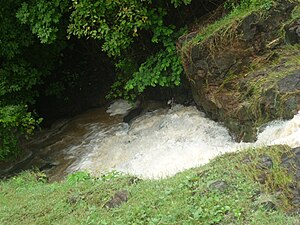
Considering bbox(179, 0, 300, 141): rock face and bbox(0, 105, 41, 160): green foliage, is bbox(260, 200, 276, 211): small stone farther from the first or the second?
bbox(0, 105, 41, 160): green foliage

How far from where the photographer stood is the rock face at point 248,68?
7117mm

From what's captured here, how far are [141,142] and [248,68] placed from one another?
2444 mm

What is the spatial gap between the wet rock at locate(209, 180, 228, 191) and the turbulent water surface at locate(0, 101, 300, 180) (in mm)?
1382

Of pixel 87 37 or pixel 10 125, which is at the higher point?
pixel 87 37

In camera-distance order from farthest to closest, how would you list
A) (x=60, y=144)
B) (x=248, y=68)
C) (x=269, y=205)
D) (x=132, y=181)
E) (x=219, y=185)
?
1. (x=60, y=144)
2. (x=248, y=68)
3. (x=132, y=181)
4. (x=219, y=185)
5. (x=269, y=205)

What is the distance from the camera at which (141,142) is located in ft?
29.6

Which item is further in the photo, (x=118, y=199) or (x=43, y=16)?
(x=43, y=16)

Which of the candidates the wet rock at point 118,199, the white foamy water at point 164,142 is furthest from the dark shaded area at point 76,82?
the wet rock at point 118,199

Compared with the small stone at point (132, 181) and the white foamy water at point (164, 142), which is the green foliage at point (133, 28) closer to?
the white foamy water at point (164, 142)

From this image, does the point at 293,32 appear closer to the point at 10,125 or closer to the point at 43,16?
the point at 43,16

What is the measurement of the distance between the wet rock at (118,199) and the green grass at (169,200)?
0.06 metres

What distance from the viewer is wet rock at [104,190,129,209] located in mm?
5266

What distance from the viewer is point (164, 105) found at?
1060cm

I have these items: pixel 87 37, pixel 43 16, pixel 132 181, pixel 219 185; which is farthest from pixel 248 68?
pixel 43 16
